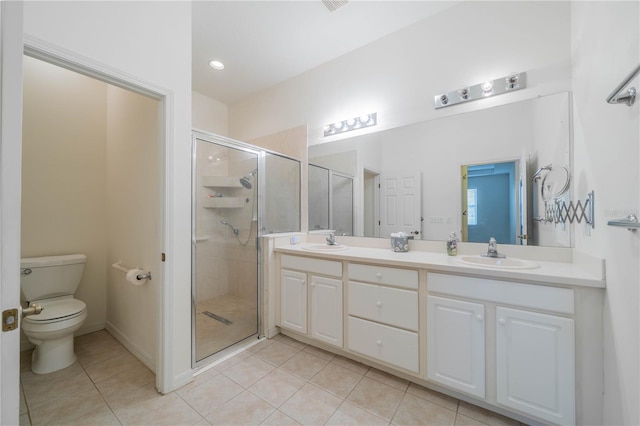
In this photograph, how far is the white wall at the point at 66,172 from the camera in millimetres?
2168

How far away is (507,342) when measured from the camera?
136 centimetres

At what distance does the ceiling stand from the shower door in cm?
107

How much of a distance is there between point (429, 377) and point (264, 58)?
3.21m

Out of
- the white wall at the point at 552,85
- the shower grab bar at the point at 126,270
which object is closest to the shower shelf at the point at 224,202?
the shower grab bar at the point at 126,270

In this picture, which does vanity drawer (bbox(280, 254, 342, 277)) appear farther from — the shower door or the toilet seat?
the toilet seat

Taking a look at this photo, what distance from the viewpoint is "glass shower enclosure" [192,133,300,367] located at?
197 centimetres

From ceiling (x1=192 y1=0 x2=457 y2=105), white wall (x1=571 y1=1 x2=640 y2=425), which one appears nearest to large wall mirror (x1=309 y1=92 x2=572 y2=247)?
white wall (x1=571 y1=1 x2=640 y2=425)

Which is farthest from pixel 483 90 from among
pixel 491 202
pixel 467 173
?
pixel 491 202

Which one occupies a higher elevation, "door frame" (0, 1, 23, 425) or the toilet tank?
"door frame" (0, 1, 23, 425)

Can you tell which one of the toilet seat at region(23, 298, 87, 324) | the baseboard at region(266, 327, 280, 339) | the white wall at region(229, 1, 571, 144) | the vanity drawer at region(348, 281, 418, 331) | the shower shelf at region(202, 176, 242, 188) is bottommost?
the baseboard at region(266, 327, 280, 339)

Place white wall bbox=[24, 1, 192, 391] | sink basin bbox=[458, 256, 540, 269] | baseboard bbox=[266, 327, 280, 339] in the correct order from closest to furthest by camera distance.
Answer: white wall bbox=[24, 1, 192, 391]
sink basin bbox=[458, 256, 540, 269]
baseboard bbox=[266, 327, 280, 339]

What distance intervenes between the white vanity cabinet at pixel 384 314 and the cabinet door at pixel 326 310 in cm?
10

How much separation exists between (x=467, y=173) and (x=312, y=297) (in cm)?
160

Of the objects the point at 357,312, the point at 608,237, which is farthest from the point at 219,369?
the point at 608,237
